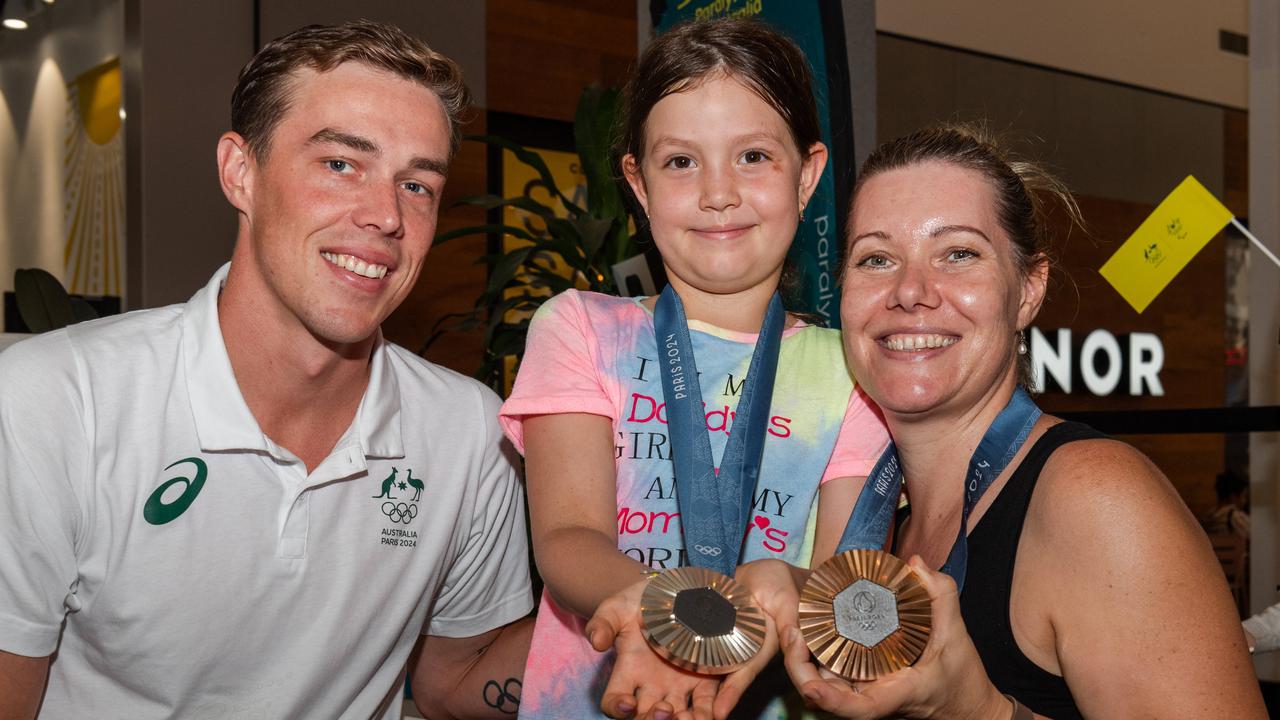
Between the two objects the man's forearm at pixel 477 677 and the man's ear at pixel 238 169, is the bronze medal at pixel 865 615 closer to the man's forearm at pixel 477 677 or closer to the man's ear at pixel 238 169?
the man's forearm at pixel 477 677

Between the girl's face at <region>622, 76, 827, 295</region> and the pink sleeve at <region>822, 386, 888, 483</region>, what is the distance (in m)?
0.26

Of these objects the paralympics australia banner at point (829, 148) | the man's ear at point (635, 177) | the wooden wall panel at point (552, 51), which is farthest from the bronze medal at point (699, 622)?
the wooden wall panel at point (552, 51)

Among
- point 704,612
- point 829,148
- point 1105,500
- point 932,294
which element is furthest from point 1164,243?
point 704,612

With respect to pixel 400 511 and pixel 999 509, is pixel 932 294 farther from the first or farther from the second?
pixel 400 511

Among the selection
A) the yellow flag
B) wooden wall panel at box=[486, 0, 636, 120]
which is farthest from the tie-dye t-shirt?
wooden wall panel at box=[486, 0, 636, 120]

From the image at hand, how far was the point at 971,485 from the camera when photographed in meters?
1.49

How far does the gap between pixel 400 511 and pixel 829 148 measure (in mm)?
1404

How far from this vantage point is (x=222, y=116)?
5430 millimetres

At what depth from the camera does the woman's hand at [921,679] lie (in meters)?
1.08

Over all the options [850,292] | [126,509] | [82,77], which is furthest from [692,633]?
[82,77]

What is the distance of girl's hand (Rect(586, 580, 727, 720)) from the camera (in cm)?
109

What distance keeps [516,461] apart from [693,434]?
75cm

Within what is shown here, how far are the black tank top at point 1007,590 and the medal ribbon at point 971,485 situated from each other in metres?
0.02

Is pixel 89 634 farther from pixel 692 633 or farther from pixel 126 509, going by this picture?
pixel 692 633
